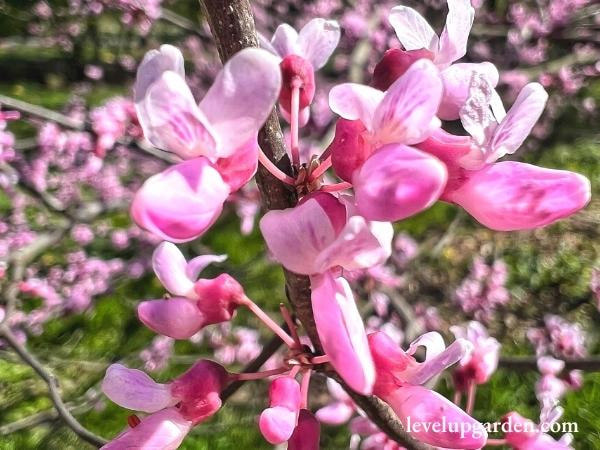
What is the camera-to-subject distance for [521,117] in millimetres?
557

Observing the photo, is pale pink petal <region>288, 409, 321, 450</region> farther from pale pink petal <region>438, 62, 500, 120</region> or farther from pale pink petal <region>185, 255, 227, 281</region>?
pale pink petal <region>438, 62, 500, 120</region>

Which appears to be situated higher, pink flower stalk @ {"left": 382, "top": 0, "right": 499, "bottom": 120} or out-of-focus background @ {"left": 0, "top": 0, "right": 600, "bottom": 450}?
pink flower stalk @ {"left": 382, "top": 0, "right": 499, "bottom": 120}

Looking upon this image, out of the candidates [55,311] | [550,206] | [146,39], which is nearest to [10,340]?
[550,206]

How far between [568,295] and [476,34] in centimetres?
180

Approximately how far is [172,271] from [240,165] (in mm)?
229

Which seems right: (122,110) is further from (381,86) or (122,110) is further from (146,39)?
(146,39)

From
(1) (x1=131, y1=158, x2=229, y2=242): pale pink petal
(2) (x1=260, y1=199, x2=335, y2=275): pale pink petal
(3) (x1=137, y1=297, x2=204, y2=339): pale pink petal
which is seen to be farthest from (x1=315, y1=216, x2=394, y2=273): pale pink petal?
(3) (x1=137, y1=297, x2=204, y2=339): pale pink petal

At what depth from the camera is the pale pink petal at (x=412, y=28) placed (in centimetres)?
64

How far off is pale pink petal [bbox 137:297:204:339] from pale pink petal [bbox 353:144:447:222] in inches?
11.6

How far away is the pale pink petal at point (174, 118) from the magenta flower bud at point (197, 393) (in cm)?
29

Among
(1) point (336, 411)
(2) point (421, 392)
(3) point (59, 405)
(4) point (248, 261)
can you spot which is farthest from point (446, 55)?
(4) point (248, 261)

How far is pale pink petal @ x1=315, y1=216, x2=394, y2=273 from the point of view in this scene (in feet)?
1.63

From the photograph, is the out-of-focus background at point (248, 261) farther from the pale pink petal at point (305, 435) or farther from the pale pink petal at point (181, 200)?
the pale pink petal at point (181, 200)

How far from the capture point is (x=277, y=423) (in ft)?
1.99
